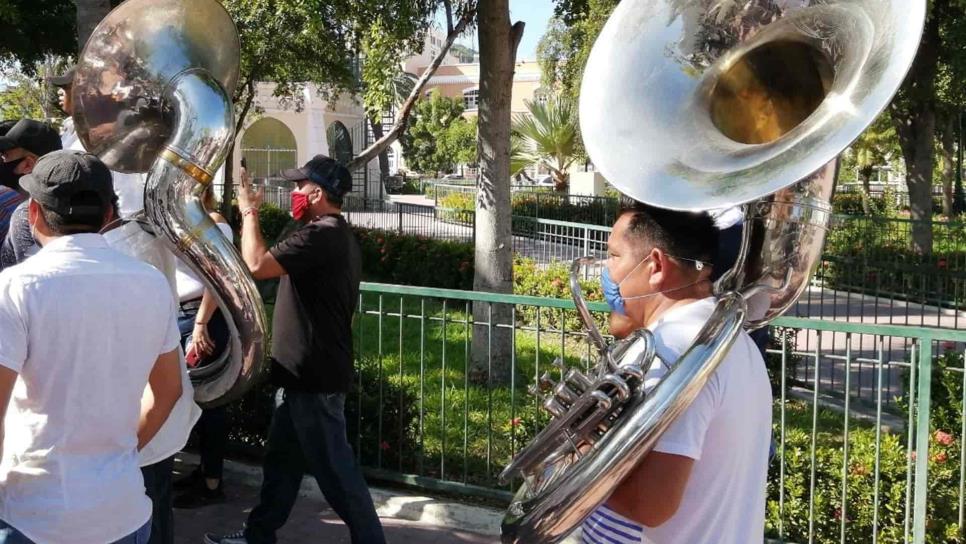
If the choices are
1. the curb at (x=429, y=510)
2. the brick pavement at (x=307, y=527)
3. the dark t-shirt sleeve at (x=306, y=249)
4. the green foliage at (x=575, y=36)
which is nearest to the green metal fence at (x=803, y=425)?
the curb at (x=429, y=510)

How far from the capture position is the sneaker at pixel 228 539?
13.1 ft

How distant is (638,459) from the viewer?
1.62 meters

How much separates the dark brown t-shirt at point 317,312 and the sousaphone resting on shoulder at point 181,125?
28 cm

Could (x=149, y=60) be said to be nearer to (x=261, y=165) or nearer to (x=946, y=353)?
(x=946, y=353)

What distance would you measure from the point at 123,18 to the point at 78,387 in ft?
6.46

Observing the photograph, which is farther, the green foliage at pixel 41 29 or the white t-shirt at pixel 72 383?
the green foliage at pixel 41 29

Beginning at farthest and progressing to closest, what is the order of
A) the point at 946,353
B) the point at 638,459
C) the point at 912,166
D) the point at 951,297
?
the point at 912,166 < the point at 951,297 < the point at 946,353 < the point at 638,459

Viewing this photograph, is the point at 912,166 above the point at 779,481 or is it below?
above

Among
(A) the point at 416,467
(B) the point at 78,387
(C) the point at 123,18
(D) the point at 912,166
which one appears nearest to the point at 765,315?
(B) the point at 78,387

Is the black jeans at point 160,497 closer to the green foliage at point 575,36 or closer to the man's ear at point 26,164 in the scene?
the man's ear at point 26,164

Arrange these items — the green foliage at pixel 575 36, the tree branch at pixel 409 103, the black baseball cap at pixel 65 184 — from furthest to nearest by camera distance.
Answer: the green foliage at pixel 575 36 < the tree branch at pixel 409 103 < the black baseball cap at pixel 65 184

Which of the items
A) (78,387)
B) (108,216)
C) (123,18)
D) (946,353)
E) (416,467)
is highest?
(123,18)

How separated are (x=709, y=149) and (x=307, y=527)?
3.13 m

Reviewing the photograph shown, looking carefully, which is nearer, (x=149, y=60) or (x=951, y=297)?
(x=149, y=60)
